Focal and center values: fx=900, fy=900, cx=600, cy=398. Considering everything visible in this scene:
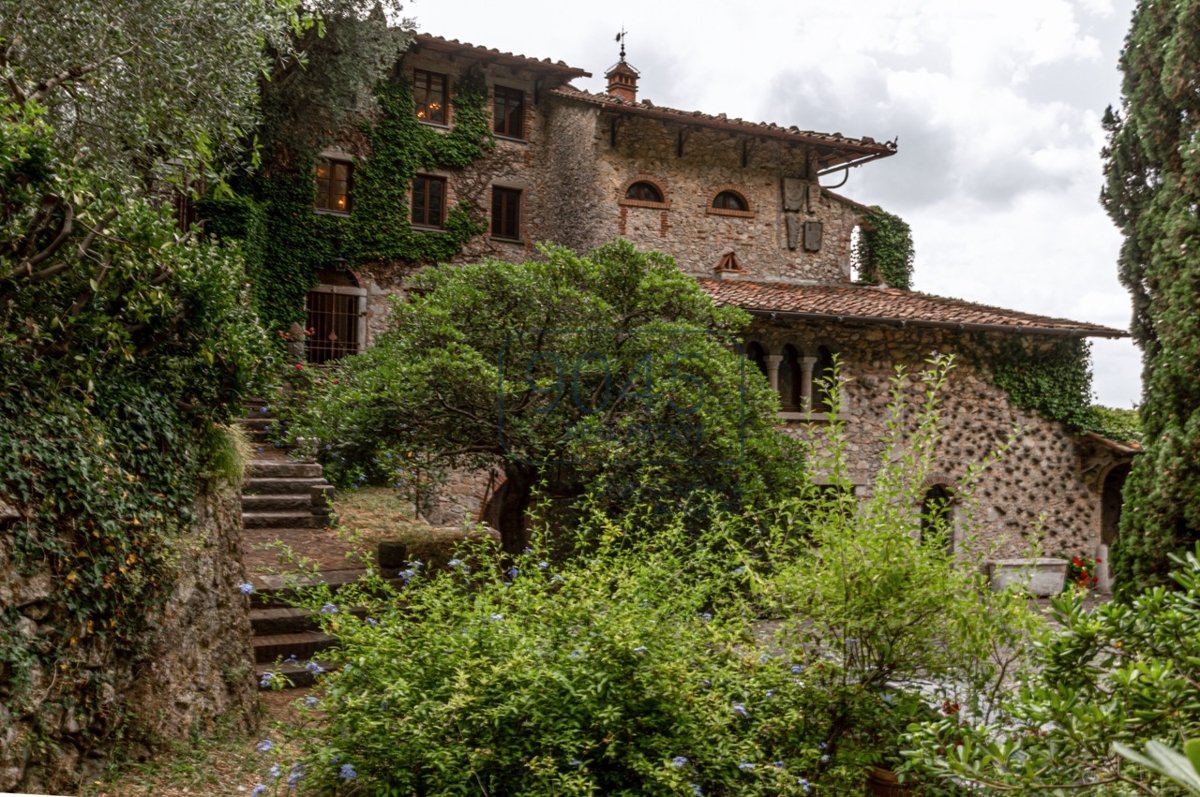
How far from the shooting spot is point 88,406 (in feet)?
16.5

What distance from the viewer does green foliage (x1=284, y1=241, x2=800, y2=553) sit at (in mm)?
9836

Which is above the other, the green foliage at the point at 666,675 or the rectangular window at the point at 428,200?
the rectangular window at the point at 428,200

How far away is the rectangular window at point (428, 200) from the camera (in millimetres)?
17875

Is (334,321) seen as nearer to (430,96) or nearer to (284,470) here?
(430,96)

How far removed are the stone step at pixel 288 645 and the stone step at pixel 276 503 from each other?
2.90 metres

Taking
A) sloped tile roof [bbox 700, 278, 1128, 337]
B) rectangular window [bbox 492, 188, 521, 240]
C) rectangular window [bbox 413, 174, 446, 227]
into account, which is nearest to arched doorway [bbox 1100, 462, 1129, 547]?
sloped tile roof [bbox 700, 278, 1128, 337]

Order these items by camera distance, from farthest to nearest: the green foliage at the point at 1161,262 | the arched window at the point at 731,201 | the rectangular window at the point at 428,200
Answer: the arched window at the point at 731,201
the rectangular window at the point at 428,200
the green foliage at the point at 1161,262

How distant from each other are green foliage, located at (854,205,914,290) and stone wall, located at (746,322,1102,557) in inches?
138

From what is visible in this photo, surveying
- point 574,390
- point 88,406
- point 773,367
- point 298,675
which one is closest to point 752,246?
point 773,367

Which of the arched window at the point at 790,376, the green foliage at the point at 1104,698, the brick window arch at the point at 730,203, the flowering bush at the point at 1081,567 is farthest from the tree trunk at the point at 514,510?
the flowering bush at the point at 1081,567

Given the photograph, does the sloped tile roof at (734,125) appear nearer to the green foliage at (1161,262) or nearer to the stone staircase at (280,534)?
the stone staircase at (280,534)

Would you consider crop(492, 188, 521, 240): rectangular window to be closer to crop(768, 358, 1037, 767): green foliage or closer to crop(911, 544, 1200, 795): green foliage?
crop(768, 358, 1037, 767): green foliage

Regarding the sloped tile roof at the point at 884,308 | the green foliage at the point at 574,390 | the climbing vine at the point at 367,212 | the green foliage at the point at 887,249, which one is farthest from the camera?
the green foliage at the point at 887,249

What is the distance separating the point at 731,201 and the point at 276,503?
11839mm
